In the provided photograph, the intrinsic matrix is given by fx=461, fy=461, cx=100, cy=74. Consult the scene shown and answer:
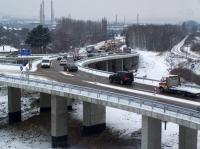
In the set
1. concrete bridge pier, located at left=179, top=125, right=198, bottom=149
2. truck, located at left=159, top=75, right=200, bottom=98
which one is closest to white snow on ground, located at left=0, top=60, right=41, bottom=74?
truck, located at left=159, top=75, right=200, bottom=98

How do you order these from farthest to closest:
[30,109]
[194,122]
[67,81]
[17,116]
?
[30,109]
[17,116]
[67,81]
[194,122]

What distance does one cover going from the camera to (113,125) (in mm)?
48719

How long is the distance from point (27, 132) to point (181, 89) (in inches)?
716

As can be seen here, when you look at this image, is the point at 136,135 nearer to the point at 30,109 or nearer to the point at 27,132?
the point at 27,132

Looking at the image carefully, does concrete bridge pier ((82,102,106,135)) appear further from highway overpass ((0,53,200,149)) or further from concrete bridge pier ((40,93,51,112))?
concrete bridge pier ((40,93,51,112))

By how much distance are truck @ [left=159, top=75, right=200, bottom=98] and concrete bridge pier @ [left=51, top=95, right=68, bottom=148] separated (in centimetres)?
982

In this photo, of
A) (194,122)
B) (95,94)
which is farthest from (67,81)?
(194,122)

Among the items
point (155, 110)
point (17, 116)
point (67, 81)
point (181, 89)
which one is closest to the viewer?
point (155, 110)

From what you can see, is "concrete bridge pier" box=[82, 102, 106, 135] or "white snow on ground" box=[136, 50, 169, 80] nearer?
"concrete bridge pier" box=[82, 102, 106, 135]

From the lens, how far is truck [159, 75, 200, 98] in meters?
36.7

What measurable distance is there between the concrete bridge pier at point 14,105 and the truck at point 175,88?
19.8 metres

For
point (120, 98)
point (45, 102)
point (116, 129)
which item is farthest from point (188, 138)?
point (45, 102)

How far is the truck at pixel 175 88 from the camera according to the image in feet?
120

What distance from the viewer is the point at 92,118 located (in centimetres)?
4619
